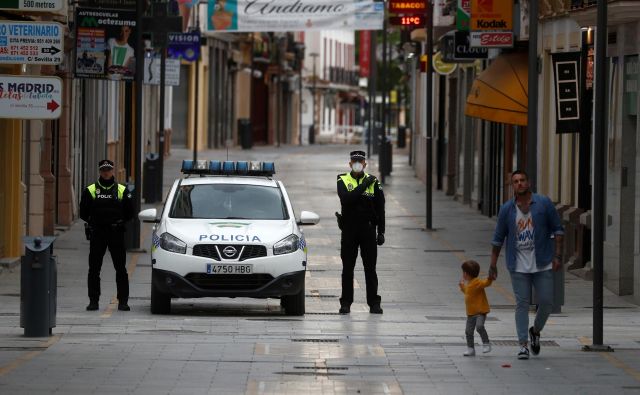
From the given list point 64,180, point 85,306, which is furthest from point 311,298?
point 64,180

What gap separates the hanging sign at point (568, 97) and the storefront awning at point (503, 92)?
13.0 feet

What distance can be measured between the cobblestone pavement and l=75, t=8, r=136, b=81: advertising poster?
131 inches

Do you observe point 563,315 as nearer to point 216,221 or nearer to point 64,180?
point 216,221

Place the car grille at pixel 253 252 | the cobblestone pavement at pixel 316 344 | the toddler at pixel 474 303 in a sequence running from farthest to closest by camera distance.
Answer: the car grille at pixel 253 252
the toddler at pixel 474 303
the cobblestone pavement at pixel 316 344

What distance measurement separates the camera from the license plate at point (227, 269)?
18.1 m

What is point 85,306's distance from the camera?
20.0 meters

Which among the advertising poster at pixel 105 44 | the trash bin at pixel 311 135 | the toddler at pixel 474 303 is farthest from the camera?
the trash bin at pixel 311 135

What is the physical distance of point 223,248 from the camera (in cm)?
1820

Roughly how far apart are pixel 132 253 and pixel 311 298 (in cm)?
617

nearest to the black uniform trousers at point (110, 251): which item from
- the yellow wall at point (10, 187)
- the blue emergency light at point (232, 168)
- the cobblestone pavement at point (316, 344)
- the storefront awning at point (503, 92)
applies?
the cobblestone pavement at point (316, 344)

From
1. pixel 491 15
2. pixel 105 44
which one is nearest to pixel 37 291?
pixel 105 44

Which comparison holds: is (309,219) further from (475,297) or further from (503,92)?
(503,92)

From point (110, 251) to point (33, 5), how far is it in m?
3.05

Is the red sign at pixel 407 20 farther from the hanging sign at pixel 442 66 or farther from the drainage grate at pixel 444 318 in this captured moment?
the drainage grate at pixel 444 318
